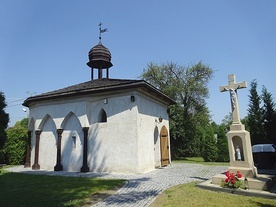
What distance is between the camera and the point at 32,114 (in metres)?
15.0

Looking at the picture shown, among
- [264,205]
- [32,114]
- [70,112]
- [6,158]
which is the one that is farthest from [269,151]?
[6,158]

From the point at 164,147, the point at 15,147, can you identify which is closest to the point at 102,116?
the point at 164,147

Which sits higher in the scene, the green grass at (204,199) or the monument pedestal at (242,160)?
the monument pedestal at (242,160)

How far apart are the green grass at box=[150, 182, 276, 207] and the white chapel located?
4406 millimetres

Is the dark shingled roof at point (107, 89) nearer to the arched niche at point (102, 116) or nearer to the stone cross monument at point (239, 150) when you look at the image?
the arched niche at point (102, 116)

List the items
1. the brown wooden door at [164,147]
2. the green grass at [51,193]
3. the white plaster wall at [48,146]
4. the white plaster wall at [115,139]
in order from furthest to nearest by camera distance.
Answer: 1. the brown wooden door at [164,147]
2. the white plaster wall at [48,146]
3. the white plaster wall at [115,139]
4. the green grass at [51,193]

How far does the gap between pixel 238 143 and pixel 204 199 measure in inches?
132

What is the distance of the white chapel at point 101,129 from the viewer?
11.1 meters

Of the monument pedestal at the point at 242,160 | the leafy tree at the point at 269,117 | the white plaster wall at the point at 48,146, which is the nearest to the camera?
the monument pedestal at the point at 242,160

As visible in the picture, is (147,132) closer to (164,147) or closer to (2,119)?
(164,147)

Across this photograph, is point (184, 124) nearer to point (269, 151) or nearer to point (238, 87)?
point (269, 151)

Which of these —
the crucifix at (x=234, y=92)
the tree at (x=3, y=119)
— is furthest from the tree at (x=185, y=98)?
the tree at (x=3, y=119)

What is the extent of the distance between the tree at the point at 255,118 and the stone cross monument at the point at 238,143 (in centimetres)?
1225

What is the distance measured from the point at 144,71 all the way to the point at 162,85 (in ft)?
10.1
